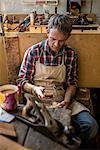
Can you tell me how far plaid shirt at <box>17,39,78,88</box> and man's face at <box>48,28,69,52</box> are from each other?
3.0 inches

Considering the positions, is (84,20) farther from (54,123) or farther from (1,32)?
(54,123)

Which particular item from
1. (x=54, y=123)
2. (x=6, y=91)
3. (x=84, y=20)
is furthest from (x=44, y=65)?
(x=84, y=20)

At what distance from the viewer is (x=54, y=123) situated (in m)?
1.21

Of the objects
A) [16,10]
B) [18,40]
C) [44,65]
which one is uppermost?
[16,10]

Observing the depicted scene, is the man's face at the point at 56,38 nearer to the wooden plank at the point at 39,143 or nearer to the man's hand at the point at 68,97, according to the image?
the man's hand at the point at 68,97

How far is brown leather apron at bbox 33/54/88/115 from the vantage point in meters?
1.77

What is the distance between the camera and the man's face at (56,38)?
164 cm

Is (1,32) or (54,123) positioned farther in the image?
(1,32)

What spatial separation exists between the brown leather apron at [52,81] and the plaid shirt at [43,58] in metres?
0.03

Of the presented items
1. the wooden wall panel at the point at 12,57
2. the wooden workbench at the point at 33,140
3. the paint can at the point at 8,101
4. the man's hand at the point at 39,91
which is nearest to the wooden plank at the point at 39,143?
the wooden workbench at the point at 33,140

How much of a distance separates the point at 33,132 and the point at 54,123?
117 mm

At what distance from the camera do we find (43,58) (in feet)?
5.85

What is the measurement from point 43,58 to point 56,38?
0.70 ft

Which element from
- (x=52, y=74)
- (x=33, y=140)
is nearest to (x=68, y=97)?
(x=52, y=74)
